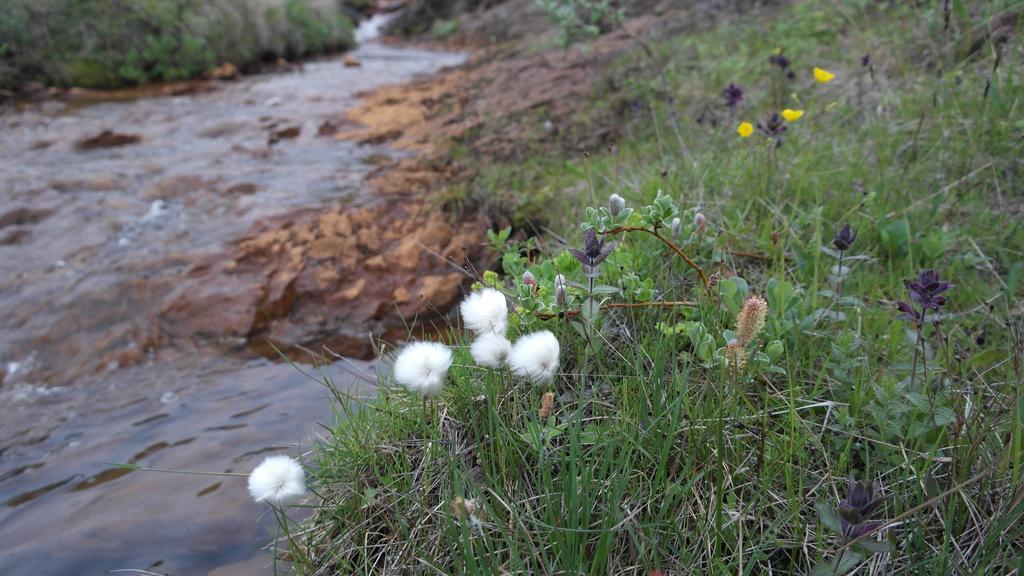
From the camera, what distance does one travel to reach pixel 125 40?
369 inches

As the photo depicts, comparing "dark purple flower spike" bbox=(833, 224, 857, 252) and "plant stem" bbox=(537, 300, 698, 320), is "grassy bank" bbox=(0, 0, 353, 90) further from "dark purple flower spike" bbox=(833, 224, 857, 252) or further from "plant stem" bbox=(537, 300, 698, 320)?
"dark purple flower spike" bbox=(833, 224, 857, 252)

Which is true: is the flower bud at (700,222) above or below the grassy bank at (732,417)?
above

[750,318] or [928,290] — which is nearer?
[750,318]

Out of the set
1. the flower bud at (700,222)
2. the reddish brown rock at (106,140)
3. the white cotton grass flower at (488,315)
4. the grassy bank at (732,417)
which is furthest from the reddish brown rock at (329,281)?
the reddish brown rock at (106,140)

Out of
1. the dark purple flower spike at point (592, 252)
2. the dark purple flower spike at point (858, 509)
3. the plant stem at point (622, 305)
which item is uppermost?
the dark purple flower spike at point (592, 252)

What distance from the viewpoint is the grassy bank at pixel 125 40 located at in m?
8.27

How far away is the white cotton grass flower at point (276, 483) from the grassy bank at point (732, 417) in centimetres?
19

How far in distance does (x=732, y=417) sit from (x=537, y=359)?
57 cm

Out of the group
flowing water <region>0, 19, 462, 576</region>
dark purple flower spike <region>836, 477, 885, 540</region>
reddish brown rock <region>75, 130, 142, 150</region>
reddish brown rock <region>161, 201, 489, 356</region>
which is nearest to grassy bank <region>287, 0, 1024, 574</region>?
dark purple flower spike <region>836, 477, 885, 540</region>

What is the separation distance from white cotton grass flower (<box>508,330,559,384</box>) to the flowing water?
39.4 inches

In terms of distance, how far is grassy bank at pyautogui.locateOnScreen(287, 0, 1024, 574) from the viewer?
1430 millimetres

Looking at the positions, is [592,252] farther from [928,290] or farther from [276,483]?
[276,483]

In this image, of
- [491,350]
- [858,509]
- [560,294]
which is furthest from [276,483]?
[858,509]

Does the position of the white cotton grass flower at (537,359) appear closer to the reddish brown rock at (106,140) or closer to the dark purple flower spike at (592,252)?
the dark purple flower spike at (592,252)
